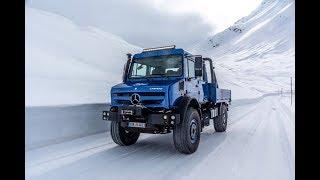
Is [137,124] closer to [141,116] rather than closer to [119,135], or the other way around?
[141,116]

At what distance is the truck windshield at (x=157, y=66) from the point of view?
7.71 meters

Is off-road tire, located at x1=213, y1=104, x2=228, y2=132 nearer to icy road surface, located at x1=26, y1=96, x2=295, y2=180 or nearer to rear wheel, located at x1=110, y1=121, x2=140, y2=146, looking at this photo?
icy road surface, located at x1=26, y1=96, x2=295, y2=180

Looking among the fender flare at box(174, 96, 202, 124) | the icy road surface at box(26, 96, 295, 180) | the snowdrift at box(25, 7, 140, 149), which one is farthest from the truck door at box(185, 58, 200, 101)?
the snowdrift at box(25, 7, 140, 149)

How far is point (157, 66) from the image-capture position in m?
7.94

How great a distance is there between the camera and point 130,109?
22.9 ft

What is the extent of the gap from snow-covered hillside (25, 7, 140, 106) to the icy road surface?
3.87 m

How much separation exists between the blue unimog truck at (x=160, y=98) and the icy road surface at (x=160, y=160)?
55 centimetres

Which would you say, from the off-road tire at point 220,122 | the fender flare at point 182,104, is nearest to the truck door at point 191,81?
the fender flare at point 182,104

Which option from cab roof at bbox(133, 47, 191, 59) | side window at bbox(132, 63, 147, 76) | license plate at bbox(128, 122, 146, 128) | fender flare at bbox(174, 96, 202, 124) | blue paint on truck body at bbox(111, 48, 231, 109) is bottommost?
license plate at bbox(128, 122, 146, 128)

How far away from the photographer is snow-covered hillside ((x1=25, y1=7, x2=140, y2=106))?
15228 millimetres

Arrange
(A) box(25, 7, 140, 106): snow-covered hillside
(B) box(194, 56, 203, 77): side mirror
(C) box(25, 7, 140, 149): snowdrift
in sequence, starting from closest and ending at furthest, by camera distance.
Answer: (B) box(194, 56, 203, 77): side mirror < (C) box(25, 7, 140, 149): snowdrift < (A) box(25, 7, 140, 106): snow-covered hillside
